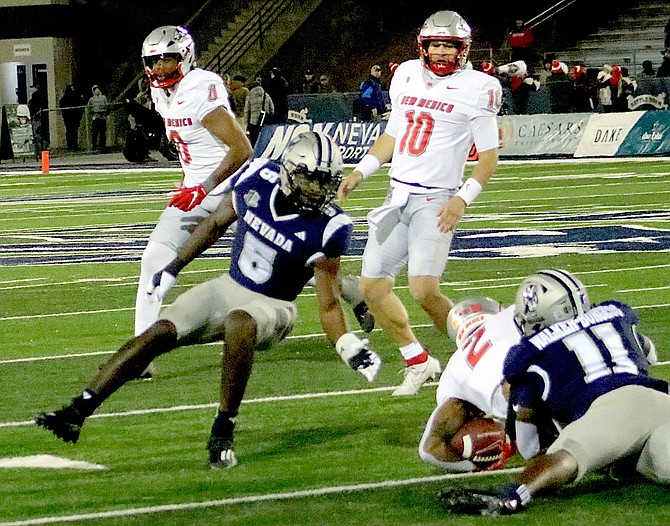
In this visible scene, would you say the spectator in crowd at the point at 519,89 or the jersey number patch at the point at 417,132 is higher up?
the jersey number patch at the point at 417,132

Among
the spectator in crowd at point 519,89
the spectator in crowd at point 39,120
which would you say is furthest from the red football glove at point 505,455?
the spectator in crowd at point 39,120

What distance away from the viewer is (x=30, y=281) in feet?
39.1

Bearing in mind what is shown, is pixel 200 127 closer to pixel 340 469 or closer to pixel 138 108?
pixel 340 469

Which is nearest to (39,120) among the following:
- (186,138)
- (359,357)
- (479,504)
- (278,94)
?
(278,94)

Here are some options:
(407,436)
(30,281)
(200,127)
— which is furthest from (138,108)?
(407,436)

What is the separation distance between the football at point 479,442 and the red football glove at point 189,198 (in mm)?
2484

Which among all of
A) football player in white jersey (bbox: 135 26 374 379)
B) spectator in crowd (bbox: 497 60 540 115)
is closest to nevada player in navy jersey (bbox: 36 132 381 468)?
football player in white jersey (bbox: 135 26 374 379)

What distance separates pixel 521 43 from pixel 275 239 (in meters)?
24.4

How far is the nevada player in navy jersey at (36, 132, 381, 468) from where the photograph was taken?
5805mm

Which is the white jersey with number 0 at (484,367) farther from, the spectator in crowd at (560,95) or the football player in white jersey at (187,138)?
the spectator in crowd at (560,95)

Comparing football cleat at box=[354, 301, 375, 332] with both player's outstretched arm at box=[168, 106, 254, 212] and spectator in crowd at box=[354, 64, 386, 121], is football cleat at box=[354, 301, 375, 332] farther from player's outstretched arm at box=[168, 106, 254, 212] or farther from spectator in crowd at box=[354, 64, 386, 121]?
spectator in crowd at box=[354, 64, 386, 121]

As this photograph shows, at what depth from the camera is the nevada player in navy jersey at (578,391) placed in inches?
200

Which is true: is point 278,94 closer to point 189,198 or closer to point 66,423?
point 189,198

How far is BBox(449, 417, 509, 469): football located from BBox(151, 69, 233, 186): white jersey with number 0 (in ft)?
9.28
